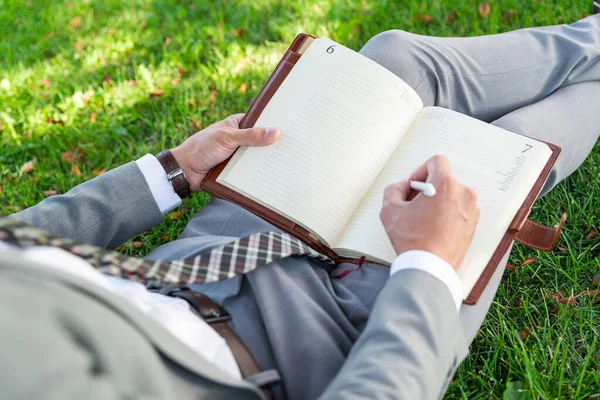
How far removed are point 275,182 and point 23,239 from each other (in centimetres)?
71

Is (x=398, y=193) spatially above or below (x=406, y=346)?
above

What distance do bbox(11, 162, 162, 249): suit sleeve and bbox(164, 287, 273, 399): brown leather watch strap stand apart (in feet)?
1.34

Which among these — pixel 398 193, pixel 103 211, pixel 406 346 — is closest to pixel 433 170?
pixel 398 193

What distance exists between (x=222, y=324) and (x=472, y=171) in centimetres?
77

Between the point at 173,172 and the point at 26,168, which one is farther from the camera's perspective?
the point at 26,168

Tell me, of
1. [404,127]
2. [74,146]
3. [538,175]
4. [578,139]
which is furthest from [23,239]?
[74,146]

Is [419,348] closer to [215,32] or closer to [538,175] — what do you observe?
[538,175]

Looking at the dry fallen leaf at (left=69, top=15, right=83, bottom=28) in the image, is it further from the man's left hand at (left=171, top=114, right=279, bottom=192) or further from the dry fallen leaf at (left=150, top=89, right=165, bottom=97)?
the man's left hand at (left=171, top=114, right=279, bottom=192)

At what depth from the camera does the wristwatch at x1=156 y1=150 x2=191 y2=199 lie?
1.78m

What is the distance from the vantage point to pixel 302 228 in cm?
160

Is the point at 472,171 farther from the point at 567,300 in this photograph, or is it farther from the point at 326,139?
the point at 567,300

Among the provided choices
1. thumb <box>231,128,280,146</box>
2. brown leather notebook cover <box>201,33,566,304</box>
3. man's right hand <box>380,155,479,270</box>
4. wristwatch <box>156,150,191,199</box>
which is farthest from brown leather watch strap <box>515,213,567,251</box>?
wristwatch <box>156,150,191,199</box>

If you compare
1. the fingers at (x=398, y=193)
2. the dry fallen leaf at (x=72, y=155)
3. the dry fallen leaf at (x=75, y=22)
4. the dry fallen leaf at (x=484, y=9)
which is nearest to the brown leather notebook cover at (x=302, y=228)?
the fingers at (x=398, y=193)

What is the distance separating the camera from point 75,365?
85 centimetres
